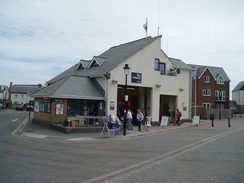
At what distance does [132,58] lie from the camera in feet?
76.2

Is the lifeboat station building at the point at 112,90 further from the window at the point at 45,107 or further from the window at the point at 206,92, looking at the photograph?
the window at the point at 206,92

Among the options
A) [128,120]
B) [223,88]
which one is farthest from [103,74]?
[223,88]

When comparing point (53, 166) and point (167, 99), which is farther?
point (167, 99)

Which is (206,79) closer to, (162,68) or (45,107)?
(162,68)

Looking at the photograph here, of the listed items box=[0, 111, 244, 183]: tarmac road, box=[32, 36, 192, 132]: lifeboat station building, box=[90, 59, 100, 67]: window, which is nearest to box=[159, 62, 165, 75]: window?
box=[32, 36, 192, 132]: lifeboat station building

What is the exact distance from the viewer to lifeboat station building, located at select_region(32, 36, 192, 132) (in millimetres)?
19984

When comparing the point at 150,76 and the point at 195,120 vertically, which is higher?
the point at 150,76

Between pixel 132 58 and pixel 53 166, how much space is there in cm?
1624

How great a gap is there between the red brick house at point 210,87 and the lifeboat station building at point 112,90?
80.5 feet

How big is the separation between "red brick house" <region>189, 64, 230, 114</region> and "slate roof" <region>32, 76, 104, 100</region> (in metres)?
33.7

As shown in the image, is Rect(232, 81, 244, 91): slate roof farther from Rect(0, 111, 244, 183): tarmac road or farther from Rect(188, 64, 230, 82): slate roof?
Rect(0, 111, 244, 183): tarmac road

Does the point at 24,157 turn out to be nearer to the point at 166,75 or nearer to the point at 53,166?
the point at 53,166

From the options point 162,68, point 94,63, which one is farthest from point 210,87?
point 94,63

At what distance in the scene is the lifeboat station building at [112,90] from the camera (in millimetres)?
19984
